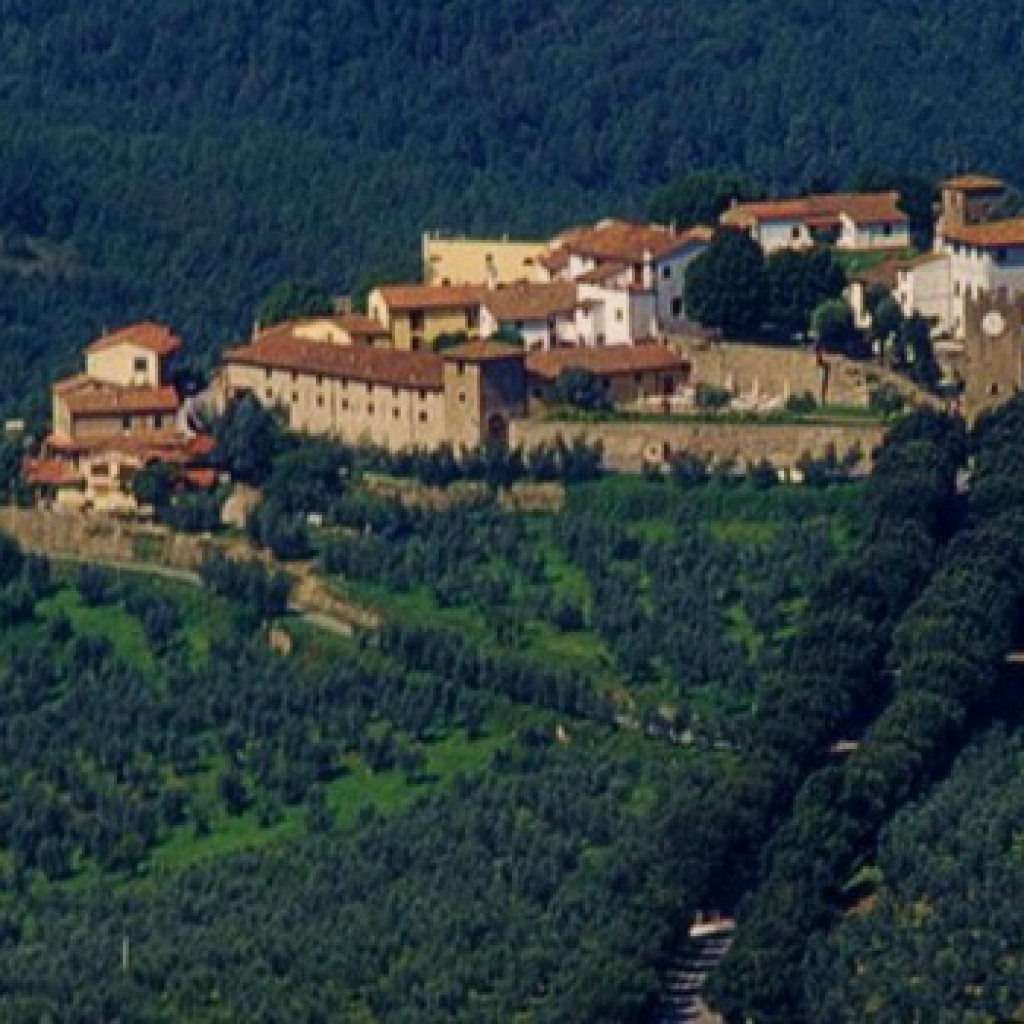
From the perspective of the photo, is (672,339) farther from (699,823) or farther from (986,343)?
(699,823)

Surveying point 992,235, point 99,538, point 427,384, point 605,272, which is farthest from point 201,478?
point 992,235

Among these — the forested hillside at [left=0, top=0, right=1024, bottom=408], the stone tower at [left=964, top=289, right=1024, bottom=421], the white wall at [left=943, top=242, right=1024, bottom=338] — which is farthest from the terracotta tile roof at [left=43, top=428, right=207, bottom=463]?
the forested hillside at [left=0, top=0, right=1024, bottom=408]

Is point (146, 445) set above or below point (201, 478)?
above

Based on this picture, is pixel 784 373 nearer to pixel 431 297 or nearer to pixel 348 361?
pixel 431 297

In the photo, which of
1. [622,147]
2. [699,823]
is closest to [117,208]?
[622,147]

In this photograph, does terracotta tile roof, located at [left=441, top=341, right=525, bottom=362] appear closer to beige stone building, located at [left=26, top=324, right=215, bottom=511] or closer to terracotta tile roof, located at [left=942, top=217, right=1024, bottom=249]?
beige stone building, located at [left=26, top=324, right=215, bottom=511]
